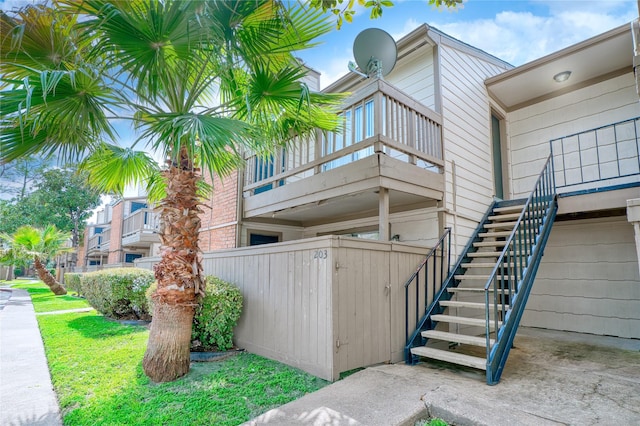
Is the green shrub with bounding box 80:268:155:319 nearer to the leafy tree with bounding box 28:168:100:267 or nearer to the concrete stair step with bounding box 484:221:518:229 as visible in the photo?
the concrete stair step with bounding box 484:221:518:229

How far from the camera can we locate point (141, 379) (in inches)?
171

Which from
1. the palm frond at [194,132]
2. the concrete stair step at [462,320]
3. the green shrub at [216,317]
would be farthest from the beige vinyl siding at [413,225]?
the palm frond at [194,132]

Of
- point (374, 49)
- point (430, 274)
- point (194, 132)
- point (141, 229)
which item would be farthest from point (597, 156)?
point (141, 229)

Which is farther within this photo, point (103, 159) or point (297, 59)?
point (103, 159)

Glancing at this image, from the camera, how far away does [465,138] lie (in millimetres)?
7293

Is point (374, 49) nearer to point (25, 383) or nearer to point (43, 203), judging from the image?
point (25, 383)

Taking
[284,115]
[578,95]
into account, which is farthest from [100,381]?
[578,95]

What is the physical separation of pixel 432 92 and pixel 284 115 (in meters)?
3.36

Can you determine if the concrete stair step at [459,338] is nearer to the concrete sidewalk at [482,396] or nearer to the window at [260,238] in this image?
the concrete sidewalk at [482,396]

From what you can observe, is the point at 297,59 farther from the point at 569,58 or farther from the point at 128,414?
the point at 569,58

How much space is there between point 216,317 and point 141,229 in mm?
12039

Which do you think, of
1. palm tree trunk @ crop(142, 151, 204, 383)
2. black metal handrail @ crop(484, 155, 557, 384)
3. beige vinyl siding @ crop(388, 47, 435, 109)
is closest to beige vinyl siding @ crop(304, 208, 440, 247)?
black metal handrail @ crop(484, 155, 557, 384)

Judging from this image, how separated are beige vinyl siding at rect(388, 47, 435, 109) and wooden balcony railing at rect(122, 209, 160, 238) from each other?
11961 millimetres

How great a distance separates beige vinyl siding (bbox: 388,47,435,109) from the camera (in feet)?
23.2
